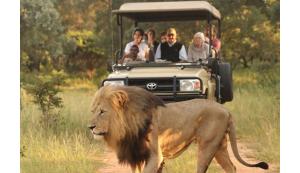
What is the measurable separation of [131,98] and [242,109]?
1584 mm

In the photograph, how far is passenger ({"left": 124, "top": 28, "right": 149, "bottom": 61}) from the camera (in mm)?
7131

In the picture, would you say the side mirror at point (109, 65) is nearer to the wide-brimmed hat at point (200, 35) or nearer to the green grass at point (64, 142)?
the green grass at point (64, 142)

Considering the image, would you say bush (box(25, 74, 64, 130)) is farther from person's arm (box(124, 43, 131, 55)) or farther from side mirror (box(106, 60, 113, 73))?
person's arm (box(124, 43, 131, 55))

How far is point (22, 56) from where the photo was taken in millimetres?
7629

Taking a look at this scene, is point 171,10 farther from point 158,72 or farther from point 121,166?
point 121,166

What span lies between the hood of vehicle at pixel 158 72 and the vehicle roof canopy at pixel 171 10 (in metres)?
0.57

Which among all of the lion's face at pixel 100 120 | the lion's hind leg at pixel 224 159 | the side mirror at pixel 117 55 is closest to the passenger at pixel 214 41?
the side mirror at pixel 117 55

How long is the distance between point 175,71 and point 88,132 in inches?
34.0

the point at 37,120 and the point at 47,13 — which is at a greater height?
the point at 47,13

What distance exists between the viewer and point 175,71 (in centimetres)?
675

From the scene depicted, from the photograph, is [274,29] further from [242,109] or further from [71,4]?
[71,4]

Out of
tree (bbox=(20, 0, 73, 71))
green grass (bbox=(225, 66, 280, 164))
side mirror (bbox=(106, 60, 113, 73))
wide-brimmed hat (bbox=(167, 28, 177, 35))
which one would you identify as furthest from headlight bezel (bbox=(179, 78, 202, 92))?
tree (bbox=(20, 0, 73, 71))
